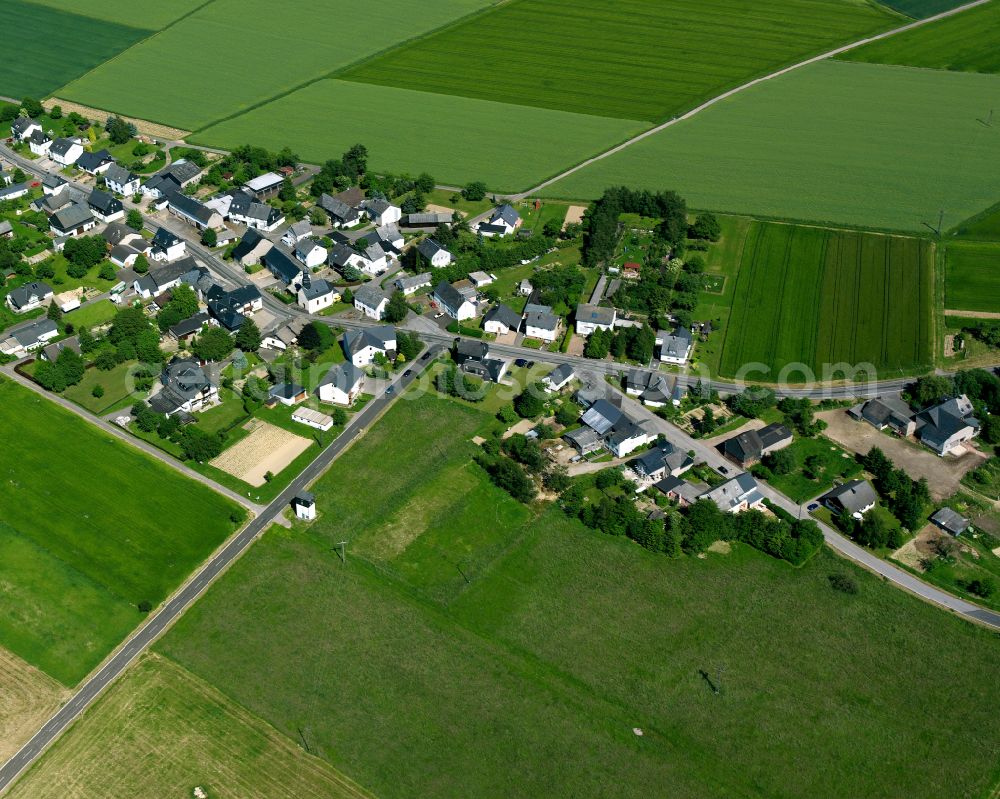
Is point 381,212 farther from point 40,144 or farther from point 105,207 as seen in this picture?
point 40,144

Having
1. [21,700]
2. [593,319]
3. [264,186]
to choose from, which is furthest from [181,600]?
[264,186]

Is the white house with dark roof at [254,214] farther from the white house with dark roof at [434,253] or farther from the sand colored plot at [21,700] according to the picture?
the sand colored plot at [21,700]

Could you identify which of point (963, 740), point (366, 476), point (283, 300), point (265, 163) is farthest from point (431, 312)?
point (963, 740)

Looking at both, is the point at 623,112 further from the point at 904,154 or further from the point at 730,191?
the point at 904,154

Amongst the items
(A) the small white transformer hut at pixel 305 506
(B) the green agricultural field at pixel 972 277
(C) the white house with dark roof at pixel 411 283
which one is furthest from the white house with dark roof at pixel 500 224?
(B) the green agricultural field at pixel 972 277

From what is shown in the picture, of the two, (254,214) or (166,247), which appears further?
(254,214)

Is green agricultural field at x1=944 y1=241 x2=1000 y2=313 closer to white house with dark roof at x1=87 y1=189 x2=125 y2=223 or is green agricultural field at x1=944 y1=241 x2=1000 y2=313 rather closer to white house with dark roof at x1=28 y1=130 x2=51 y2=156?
white house with dark roof at x1=87 y1=189 x2=125 y2=223

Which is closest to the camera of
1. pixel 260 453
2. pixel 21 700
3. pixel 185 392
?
pixel 21 700
